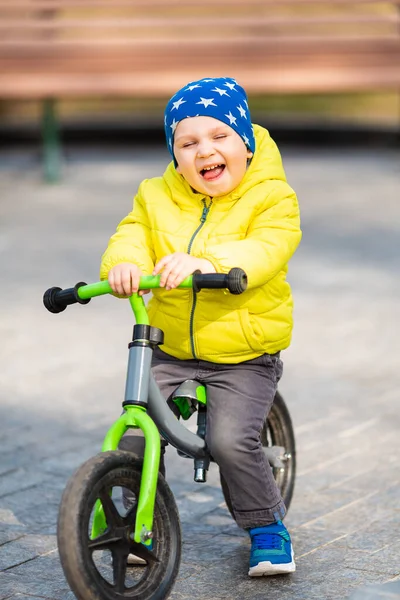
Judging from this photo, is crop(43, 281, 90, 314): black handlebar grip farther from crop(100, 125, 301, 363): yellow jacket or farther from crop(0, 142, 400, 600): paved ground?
crop(0, 142, 400, 600): paved ground

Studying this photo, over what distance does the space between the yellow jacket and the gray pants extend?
0.05m

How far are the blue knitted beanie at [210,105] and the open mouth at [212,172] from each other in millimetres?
109

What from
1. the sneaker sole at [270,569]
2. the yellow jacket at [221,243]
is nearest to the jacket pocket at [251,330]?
the yellow jacket at [221,243]

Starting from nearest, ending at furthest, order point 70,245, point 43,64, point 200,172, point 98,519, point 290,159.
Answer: point 98,519 < point 200,172 < point 70,245 < point 43,64 < point 290,159

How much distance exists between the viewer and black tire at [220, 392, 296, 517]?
3.95 meters

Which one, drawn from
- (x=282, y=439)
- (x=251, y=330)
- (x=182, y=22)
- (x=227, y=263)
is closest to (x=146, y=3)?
(x=182, y=22)

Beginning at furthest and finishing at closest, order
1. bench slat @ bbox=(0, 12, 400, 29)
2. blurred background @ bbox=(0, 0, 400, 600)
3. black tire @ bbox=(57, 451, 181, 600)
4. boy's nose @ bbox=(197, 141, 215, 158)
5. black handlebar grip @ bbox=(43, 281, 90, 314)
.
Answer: bench slat @ bbox=(0, 12, 400, 29)
blurred background @ bbox=(0, 0, 400, 600)
boy's nose @ bbox=(197, 141, 215, 158)
black handlebar grip @ bbox=(43, 281, 90, 314)
black tire @ bbox=(57, 451, 181, 600)

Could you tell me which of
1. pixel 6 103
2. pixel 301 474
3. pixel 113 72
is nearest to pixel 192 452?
pixel 301 474

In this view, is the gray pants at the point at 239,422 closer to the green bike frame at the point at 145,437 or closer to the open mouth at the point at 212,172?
Result: the green bike frame at the point at 145,437

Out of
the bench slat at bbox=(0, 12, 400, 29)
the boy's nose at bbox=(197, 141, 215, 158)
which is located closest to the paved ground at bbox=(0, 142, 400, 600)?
Result: the boy's nose at bbox=(197, 141, 215, 158)

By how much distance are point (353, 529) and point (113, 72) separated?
324 inches

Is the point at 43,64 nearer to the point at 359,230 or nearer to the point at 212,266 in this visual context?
the point at 359,230

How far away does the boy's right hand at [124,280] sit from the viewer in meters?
3.16

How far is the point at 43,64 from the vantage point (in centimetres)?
1154
